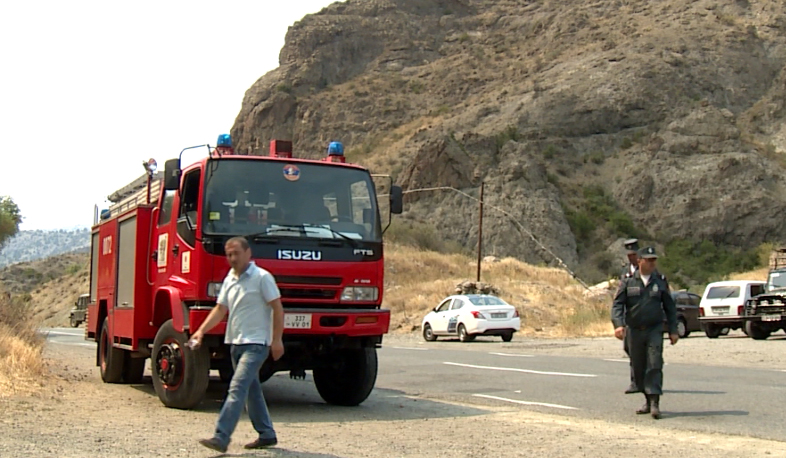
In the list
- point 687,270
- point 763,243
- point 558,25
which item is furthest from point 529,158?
point 558,25

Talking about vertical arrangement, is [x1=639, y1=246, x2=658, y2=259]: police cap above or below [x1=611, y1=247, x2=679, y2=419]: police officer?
above

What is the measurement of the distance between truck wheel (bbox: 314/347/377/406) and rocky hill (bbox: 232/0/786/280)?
5124 centimetres

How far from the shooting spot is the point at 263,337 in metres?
8.41

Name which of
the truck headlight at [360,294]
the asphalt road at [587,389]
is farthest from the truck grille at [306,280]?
the asphalt road at [587,389]

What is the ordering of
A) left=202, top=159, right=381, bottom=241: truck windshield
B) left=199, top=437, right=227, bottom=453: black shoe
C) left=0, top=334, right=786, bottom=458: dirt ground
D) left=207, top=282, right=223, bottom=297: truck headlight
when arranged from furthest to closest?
left=202, top=159, right=381, bottom=241: truck windshield, left=207, top=282, right=223, bottom=297: truck headlight, left=0, top=334, right=786, bottom=458: dirt ground, left=199, top=437, right=227, bottom=453: black shoe

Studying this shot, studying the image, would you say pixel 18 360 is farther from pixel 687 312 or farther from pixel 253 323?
pixel 687 312

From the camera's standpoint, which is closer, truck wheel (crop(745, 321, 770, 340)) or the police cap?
the police cap

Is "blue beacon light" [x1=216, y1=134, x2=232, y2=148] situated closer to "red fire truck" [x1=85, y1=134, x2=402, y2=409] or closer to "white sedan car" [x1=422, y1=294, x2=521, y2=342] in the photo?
"red fire truck" [x1=85, y1=134, x2=402, y2=409]

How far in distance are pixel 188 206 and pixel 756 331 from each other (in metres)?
22.3

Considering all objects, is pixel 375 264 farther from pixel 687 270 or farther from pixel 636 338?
pixel 687 270

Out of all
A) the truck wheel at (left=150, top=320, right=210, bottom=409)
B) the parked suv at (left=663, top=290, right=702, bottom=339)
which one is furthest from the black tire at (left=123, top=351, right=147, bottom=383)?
the parked suv at (left=663, top=290, right=702, bottom=339)

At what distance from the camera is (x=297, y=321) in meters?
11.0

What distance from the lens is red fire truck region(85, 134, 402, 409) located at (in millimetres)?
10938

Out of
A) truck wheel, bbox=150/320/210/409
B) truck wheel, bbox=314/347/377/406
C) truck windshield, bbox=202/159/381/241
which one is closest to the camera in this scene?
truck wheel, bbox=150/320/210/409
